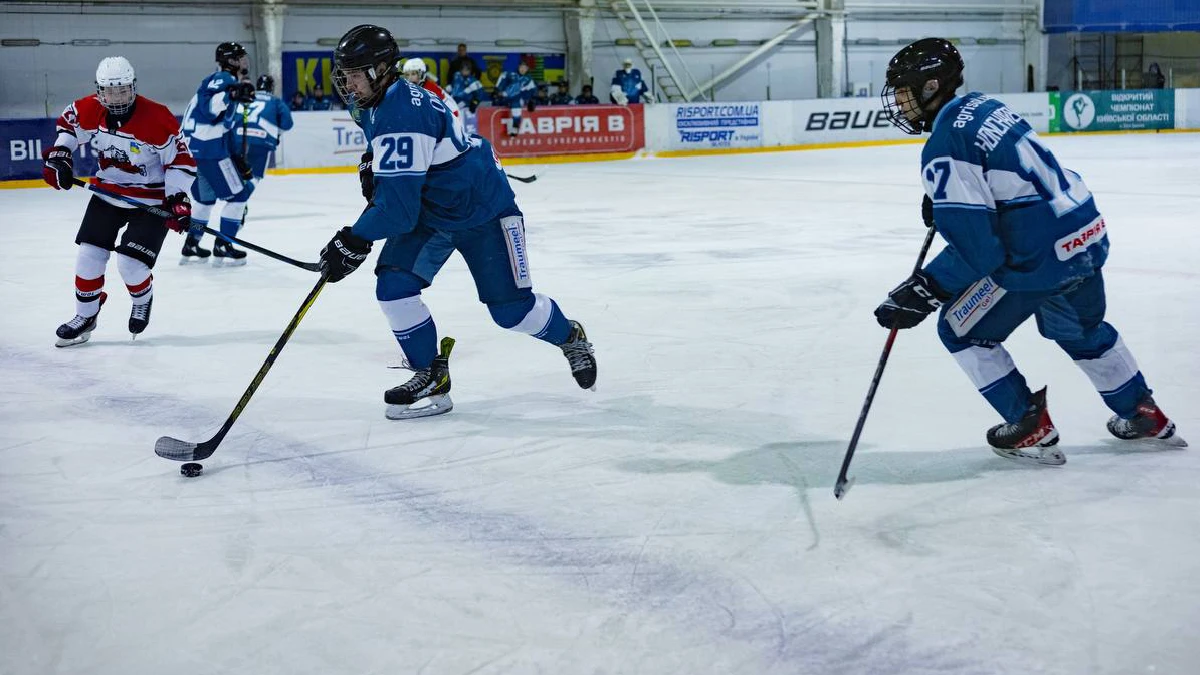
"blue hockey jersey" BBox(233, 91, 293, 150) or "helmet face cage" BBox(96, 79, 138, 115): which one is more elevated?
"helmet face cage" BBox(96, 79, 138, 115)

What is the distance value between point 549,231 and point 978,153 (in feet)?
21.4

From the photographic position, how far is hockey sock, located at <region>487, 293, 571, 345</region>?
156 inches

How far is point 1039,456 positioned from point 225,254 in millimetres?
5918

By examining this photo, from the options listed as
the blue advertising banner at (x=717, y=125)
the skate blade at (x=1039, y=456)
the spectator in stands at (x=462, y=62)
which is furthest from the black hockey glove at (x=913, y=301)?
the spectator in stands at (x=462, y=62)

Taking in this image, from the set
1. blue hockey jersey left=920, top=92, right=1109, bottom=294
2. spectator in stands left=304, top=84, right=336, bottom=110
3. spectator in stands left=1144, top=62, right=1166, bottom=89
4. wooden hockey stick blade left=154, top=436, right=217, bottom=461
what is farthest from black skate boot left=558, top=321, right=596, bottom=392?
spectator in stands left=1144, top=62, right=1166, bottom=89

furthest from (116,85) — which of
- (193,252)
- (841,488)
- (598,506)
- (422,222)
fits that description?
(841,488)

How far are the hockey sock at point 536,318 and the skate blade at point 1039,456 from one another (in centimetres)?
151

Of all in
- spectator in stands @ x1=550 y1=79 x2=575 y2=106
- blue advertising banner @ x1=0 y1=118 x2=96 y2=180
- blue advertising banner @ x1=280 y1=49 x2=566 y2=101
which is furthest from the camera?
blue advertising banner @ x1=280 y1=49 x2=566 y2=101

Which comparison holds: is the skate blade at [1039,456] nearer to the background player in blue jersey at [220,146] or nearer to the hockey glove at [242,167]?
the background player in blue jersey at [220,146]

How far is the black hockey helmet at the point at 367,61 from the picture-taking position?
11.5ft

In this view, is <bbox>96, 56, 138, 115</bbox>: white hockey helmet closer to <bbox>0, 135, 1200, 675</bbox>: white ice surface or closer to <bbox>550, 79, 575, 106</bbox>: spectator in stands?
<bbox>0, 135, 1200, 675</bbox>: white ice surface

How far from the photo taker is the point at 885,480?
10.1 ft

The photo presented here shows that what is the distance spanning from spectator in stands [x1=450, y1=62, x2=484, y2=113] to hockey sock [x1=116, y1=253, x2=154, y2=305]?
43.3 ft

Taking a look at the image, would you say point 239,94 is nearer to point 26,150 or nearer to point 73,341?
point 73,341
